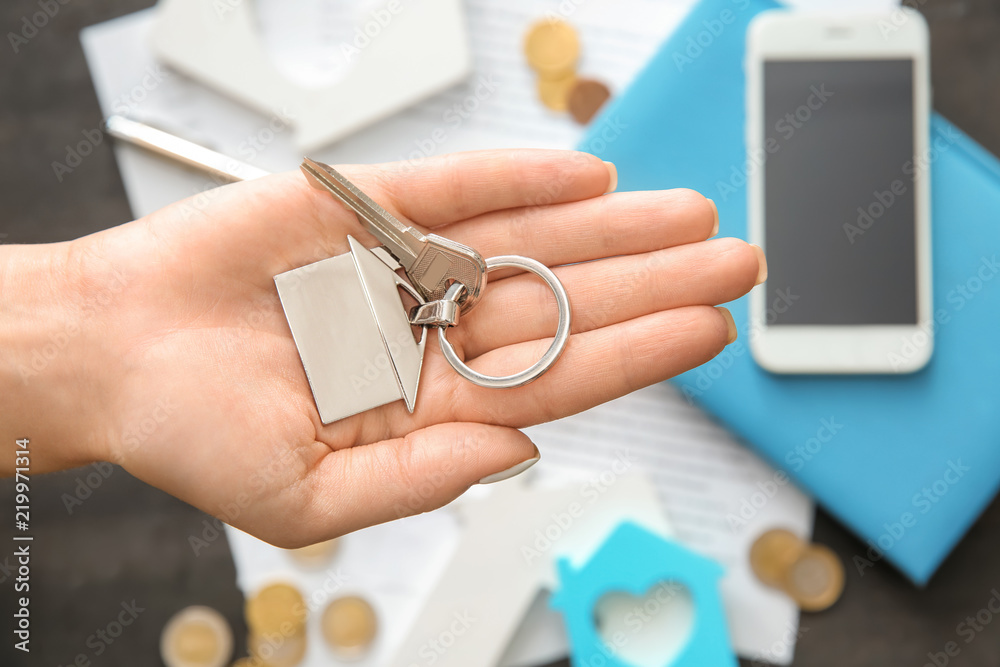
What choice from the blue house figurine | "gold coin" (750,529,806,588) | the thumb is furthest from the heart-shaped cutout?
the thumb

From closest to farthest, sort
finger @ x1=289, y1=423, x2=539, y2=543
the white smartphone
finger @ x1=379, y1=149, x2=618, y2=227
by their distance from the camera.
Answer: finger @ x1=289, y1=423, x2=539, y2=543
finger @ x1=379, y1=149, x2=618, y2=227
the white smartphone

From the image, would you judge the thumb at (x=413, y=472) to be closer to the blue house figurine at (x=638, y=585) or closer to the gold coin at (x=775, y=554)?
the blue house figurine at (x=638, y=585)

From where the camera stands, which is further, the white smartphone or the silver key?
the white smartphone

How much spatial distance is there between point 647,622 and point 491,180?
106 centimetres

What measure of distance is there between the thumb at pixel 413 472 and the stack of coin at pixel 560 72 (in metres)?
0.90

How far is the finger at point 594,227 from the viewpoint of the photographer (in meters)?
1.11

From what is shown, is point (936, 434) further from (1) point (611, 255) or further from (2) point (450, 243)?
(2) point (450, 243)

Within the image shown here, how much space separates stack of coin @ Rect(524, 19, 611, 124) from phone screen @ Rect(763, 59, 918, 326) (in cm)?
38

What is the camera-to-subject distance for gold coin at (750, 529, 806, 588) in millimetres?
1588

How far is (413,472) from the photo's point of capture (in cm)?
102

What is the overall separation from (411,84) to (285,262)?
0.66 metres

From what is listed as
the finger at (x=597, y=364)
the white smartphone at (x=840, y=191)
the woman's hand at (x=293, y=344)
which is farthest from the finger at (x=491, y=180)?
the white smartphone at (x=840, y=191)

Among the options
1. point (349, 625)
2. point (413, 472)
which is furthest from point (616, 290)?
point (349, 625)

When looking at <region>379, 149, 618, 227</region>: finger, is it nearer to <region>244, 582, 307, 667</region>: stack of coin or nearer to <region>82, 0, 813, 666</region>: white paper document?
<region>82, 0, 813, 666</region>: white paper document
